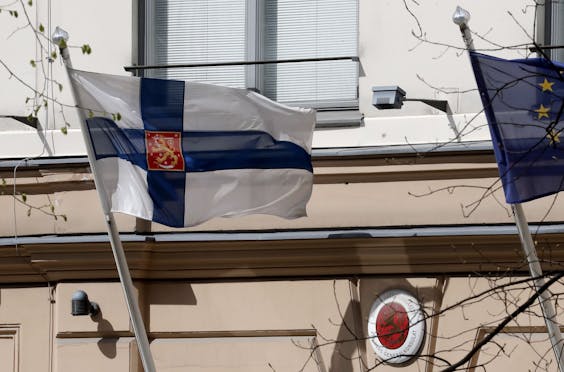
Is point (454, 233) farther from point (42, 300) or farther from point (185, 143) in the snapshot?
point (42, 300)

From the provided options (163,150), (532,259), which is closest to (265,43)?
(163,150)

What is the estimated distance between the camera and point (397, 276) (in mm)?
11281

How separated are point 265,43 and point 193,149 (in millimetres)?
1495

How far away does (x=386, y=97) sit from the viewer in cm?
1104

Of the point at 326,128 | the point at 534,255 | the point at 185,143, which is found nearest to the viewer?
the point at 534,255

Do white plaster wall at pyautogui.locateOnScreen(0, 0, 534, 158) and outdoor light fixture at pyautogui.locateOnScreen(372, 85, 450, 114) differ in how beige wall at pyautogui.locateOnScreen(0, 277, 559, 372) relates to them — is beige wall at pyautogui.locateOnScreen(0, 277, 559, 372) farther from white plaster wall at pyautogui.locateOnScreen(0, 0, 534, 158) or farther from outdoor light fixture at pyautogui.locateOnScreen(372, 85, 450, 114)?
outdoor light fixture at pyautogui.locateOnScreen(372, 85, 450, 114)

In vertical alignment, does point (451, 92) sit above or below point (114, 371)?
above

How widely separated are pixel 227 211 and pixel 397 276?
1.33 meters

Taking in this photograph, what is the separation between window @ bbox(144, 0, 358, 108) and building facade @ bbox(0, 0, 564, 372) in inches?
0.5

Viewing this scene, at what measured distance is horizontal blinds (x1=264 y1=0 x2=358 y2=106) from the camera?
11750mm

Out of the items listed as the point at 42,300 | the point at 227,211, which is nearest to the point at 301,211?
the point at 227,211

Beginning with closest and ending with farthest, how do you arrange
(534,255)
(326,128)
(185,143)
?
(534,255)
(185,143)
(326,128)

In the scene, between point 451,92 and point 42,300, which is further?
point 42,300

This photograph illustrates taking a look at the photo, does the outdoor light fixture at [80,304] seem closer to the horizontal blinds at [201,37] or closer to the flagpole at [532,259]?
the horizontal blinds at [201,37]
